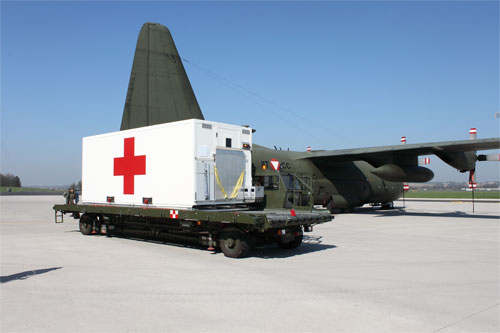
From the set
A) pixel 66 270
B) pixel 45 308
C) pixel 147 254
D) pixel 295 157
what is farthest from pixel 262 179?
pixel 295 157

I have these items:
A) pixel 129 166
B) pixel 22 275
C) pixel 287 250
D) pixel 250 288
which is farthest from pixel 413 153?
pixel 22 275

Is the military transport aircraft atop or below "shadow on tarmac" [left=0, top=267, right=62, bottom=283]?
atop

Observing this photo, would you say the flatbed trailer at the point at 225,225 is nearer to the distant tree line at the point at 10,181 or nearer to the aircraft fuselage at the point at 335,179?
the aircraft fuselage at the point at 335,179

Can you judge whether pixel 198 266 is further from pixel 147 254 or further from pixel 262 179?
pixel 262 179

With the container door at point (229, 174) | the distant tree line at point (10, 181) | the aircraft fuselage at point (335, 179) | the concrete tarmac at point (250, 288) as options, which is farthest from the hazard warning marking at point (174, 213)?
the distant tree line at point (10, 181)

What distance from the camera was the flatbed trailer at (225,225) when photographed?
30.2 ft

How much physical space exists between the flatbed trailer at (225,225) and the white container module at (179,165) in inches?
15.0

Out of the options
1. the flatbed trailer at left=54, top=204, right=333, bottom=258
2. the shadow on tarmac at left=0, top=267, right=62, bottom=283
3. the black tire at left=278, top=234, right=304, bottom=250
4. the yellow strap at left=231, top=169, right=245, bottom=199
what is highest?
the yellow strap at left=231, top=169, right=245, bottom=199

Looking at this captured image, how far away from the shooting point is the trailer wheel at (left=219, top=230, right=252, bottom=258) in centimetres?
948

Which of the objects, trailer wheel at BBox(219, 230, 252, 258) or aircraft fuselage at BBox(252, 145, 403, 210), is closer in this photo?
trailer wheel at BBox(219, 230, 252, 258)

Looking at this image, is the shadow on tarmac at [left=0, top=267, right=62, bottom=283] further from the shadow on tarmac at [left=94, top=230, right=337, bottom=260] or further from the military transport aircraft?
the military transport aircraft

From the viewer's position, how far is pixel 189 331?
476 centimetres

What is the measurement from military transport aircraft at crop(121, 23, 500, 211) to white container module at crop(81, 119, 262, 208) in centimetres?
144

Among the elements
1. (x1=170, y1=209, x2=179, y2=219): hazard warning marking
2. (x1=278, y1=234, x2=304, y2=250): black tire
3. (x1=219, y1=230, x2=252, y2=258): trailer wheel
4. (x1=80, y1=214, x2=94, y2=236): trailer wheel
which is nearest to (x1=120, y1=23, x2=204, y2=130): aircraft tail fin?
(x1=80, y1=214, x2=94, y2=236): trailer wheel
